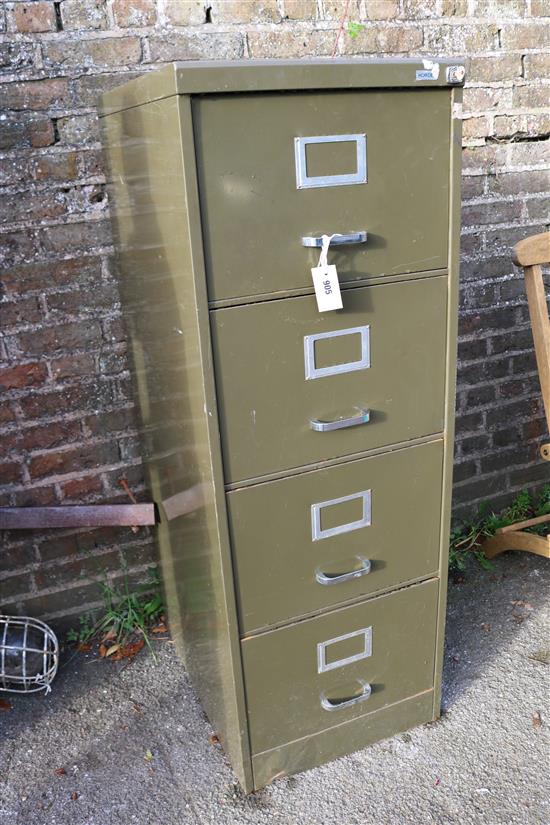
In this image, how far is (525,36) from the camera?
A: 248 cm

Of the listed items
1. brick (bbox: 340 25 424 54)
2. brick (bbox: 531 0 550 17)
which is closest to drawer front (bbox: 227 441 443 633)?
brick (bbox: 340 25 424 54)

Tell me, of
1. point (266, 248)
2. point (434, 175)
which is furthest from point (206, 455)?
point (434, 175)

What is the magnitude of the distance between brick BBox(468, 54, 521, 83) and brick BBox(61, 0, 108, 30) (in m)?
1.19

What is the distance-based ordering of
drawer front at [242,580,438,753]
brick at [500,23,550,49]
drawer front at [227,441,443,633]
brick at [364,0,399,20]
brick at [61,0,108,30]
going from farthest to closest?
1. brick at [500,23,550,49]
2. brick at [364,0,399,20]
3. brick at [61,0,108,30]
4. drawer front at [242,580,438,753]
5. drawer front at [227,441,443,633]

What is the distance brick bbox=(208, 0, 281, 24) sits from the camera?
81.4 inches

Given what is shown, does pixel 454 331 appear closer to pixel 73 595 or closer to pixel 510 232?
pixel 510 232

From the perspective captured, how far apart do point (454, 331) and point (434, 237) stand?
0.23 meters

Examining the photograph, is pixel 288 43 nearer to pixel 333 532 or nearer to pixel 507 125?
pixel 507 125

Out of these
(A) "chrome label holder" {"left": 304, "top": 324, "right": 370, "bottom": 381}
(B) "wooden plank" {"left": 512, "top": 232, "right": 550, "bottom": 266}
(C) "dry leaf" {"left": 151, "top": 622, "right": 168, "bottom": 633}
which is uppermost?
(B) "wooden plank" {"left": 512, "top": 232, "right": 550, "bottom": 266}

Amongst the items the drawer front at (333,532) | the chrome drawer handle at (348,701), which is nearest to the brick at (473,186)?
the drawer front at (333,532)

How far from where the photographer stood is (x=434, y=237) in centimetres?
163

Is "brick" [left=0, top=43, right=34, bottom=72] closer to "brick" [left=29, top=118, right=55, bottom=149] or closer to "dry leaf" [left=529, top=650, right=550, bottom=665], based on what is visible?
"brick" [left=29, top=118, right=55, bottom=149]

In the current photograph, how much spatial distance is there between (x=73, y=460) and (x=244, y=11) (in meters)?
1.40

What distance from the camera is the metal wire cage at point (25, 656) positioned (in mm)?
2215
